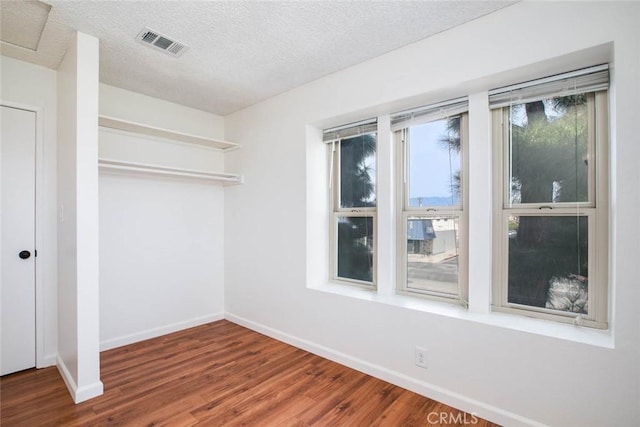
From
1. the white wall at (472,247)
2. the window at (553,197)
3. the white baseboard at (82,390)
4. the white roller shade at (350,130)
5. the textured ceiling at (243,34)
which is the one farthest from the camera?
the white roller shade at (350,130)

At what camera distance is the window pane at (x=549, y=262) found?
191 cm

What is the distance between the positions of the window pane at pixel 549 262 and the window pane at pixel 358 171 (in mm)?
1217

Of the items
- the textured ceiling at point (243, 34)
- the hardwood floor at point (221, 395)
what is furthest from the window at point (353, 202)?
the hardwood floor at point (221, 395)

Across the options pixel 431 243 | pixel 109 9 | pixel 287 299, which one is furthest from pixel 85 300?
pixel 431 243

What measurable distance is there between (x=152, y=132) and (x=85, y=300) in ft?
5.86

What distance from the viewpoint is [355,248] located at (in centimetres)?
307

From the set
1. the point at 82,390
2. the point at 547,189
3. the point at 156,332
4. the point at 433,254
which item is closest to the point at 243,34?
the point at 433,254

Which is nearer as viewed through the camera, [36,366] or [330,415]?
[330,415]

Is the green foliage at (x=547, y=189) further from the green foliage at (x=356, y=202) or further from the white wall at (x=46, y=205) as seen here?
the white wall at (x=46, y=205)

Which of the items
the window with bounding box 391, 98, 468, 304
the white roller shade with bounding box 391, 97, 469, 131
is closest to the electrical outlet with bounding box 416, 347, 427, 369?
the window with bounding box 391, 98, 468, 304

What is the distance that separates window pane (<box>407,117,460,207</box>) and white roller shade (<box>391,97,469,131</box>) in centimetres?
9

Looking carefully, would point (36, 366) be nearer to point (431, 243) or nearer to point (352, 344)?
point (352, 344)

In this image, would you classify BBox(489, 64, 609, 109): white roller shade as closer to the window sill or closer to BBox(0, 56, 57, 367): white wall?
the window sill

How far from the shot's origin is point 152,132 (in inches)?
126
